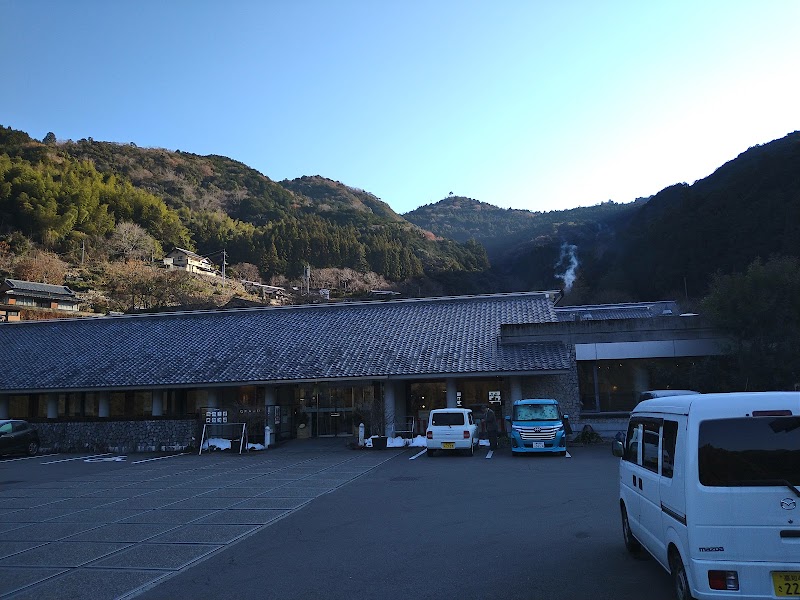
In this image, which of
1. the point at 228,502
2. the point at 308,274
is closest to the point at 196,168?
the point at 308,274

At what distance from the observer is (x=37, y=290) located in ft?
196

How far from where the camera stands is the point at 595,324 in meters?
24.3

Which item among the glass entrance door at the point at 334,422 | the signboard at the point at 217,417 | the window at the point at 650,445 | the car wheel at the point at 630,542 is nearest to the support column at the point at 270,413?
the signboard at the point at 217,417

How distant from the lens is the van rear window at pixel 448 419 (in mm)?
19000

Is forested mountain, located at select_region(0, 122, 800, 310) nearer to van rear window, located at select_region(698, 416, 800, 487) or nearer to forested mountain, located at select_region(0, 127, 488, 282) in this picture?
forested mountain, located at select_region(0, 127, 488, 282)

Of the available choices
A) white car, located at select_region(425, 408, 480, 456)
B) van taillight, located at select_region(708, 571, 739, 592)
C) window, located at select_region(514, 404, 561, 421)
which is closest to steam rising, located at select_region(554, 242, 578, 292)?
window, located at select_region(514, 404, 561, 421)

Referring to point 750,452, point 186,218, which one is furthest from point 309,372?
point 186,218

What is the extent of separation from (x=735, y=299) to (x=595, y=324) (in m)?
5.10

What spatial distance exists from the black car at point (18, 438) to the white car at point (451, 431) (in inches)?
632

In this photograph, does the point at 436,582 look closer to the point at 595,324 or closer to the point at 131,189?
the point at 595,324

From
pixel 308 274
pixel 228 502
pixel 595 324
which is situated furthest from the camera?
pixel 308 274

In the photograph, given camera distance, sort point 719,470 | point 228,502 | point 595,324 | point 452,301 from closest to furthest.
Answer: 1. point 719,470
2. point 228,502
3. point 595,324
4. point 452,301

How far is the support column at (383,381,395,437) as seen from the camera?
23266 millimetres

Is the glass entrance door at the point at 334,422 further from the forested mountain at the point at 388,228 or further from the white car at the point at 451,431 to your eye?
the forested mountain at the point at 388,228
